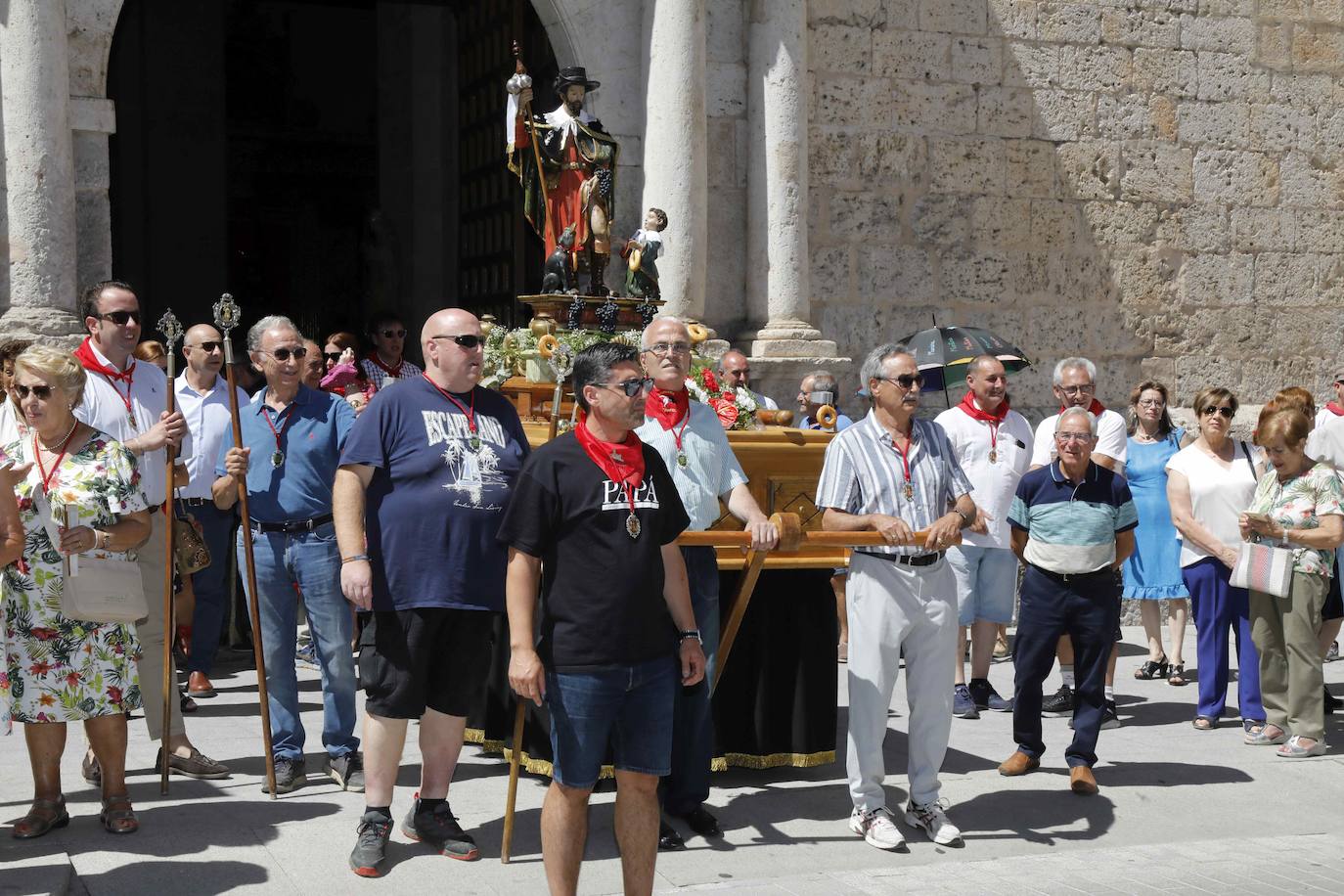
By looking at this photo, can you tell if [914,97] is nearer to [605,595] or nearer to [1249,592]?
[1249,592]

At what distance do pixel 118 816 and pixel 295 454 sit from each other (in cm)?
160

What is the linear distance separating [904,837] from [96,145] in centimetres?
669

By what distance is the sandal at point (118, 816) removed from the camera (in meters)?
5.64

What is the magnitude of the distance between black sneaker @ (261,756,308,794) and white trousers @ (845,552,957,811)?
2.23 meters

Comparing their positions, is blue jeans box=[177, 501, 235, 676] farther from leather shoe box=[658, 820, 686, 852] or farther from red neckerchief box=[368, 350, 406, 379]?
leather shoe box=[658, 820, 686, 852]

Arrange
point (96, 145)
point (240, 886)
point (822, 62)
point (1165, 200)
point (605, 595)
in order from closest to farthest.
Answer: point (605, 595), point (240, 886), point (96, 145), point (822, 62), point (1165, 200)

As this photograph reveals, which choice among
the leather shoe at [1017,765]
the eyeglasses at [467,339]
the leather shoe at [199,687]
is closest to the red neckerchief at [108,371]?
the eyeglasses at [467,339]

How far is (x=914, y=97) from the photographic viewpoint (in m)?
12.0

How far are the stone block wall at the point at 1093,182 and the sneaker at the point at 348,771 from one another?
20.9 ft

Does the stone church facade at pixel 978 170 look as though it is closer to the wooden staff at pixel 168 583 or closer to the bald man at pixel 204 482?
the bald man at pixel 204 482

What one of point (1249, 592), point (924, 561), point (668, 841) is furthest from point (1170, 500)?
point (668, 841)

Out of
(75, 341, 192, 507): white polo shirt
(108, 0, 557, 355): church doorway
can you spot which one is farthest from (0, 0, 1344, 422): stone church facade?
(75, 341, 192, 507): white polo shirt

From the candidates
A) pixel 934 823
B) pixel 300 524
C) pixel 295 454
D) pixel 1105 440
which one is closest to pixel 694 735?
pixel 934 823

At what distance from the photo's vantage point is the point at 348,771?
636cm
